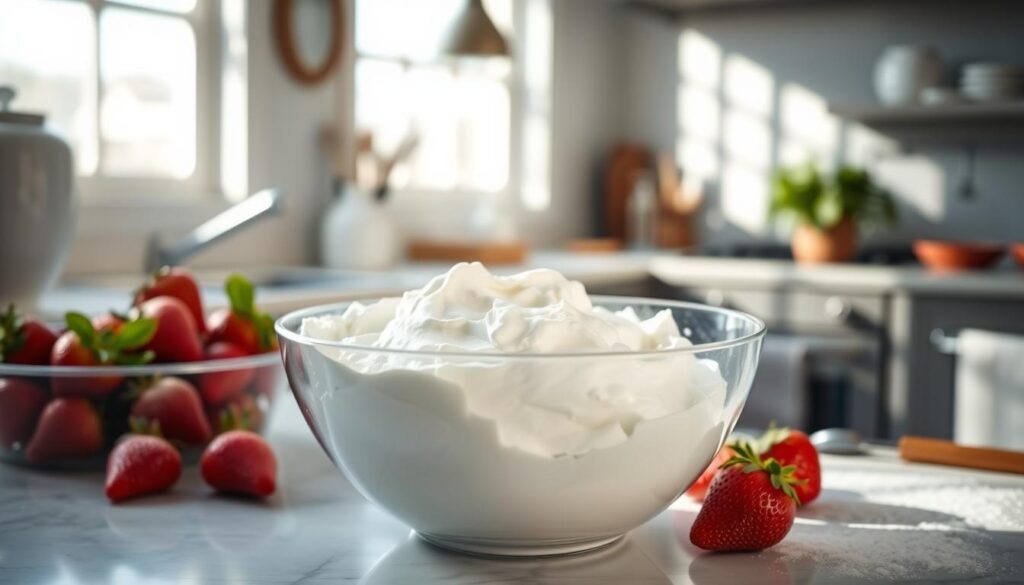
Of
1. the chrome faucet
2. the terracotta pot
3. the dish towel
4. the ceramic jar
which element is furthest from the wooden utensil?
the ceramic jar

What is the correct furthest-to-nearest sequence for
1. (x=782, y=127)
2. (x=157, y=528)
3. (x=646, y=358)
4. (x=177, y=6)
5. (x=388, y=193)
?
1. (x=782, y=127)
2. (x=388, y=193)
3. (x=177, y=6)
4. (x=157, y=528)
5. (x=646, y=358)

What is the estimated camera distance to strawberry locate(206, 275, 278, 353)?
3.48 ft

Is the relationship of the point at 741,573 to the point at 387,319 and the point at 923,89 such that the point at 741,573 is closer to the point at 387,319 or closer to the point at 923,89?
the point at 387,319

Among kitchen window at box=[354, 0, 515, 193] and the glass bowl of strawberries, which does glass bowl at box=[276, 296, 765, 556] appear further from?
kitchen window at box=[354, 0, 515, 193]

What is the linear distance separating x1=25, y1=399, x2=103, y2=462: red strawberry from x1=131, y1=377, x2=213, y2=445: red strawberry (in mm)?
39

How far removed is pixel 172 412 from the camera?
3.13 feet

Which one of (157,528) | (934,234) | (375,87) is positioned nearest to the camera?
(157,528)

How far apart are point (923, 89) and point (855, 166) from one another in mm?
425

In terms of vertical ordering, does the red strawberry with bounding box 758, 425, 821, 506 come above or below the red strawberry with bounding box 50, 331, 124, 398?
below

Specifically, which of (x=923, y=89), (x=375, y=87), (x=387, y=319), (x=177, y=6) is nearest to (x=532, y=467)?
(x=387, y=319)

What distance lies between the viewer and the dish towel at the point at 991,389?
257 cm

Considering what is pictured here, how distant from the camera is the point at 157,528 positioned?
80cm

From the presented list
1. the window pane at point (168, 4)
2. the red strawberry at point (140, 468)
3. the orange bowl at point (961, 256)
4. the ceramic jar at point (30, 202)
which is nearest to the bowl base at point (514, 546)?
the red strawberry at point (140, 468)

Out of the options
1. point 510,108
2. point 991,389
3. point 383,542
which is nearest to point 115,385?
point 383,542
